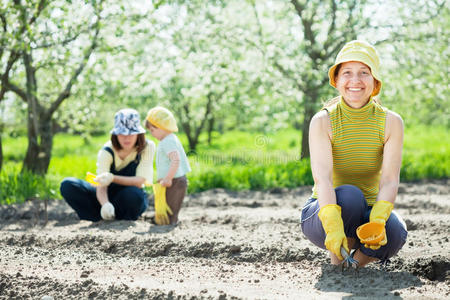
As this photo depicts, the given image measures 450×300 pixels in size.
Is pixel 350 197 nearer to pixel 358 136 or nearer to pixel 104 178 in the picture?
pixel 358 136

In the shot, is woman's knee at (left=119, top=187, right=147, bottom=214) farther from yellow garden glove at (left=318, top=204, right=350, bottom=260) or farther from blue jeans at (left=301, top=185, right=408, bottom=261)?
yellow garden glove at (left=318, top=204, right=350, bottom=260)

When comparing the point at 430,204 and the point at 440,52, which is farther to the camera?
the point at 440,52

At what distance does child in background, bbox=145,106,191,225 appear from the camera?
3918mm

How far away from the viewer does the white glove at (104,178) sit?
3.83m

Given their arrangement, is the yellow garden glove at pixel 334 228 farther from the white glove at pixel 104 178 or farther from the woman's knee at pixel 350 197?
the white glove at pixel 104 178

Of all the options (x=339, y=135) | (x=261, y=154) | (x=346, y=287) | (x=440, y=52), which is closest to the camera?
(x=346, y=287)

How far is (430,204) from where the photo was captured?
15.8ft

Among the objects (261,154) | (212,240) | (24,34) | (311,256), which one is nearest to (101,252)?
(212,240)

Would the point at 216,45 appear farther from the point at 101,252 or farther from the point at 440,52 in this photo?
the point at 101,252

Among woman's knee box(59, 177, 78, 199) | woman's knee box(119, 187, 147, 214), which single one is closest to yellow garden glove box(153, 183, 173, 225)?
woman's knee box(119, 187, 147, 214)

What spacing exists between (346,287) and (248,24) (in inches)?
236

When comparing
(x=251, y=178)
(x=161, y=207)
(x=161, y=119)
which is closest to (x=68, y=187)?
(x=161, y=207)

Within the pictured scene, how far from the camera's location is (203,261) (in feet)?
9.24

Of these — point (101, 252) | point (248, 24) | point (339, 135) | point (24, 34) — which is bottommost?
point (101, 252)
